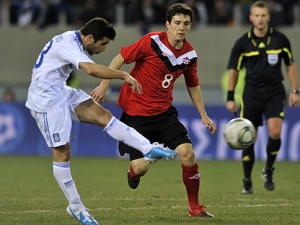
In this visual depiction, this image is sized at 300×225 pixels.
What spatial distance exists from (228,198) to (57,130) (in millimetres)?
3667

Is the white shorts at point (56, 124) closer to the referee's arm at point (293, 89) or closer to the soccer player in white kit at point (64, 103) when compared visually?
the soccer player in white kit at point (64, 103)

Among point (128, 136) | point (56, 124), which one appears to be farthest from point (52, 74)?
point (128, 136)

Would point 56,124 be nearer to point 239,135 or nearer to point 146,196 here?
point 239,135

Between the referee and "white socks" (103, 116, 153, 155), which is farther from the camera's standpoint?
the referee

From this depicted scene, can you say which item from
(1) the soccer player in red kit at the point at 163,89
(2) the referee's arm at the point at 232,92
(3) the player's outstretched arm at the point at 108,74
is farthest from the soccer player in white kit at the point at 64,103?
(2) the referee's arm at the point at 232,92

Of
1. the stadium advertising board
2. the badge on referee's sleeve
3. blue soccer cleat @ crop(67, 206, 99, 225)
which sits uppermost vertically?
the badge on referee's sleeve

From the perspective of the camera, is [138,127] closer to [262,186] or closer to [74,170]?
[262,186]

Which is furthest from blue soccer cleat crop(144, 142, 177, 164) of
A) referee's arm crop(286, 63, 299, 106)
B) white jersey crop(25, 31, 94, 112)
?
referee's arm crop(286, 63, 299, 106)

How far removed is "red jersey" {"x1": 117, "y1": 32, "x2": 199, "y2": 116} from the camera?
9.20 meters

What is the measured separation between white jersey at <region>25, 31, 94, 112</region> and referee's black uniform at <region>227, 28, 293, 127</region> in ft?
13.5

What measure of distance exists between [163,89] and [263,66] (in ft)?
9.86

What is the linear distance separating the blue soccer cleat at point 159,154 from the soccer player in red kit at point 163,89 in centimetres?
112

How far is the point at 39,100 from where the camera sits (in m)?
8.16

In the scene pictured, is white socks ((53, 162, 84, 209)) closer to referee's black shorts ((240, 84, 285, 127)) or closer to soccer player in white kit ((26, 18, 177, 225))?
soccer player in white kit ((26, 18, 177, 225))
